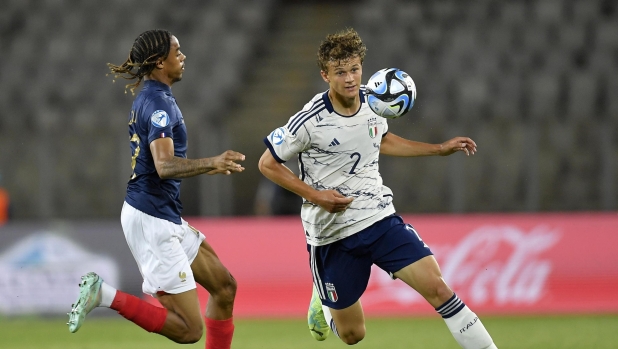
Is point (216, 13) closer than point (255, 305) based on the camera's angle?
No

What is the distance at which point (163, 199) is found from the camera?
6414mm

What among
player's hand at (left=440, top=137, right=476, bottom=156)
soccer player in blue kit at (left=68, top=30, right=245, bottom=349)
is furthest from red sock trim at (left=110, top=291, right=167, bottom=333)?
player's hand at (left=440, top=137, right=476, bottom=156)

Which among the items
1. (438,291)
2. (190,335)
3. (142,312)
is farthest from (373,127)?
(142,312)

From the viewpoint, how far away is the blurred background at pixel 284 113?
1197cm

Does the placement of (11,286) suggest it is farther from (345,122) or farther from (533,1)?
(533,1)

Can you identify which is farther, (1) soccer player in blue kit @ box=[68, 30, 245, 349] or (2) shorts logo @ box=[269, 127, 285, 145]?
(2) shorts logo @ box=[269, 127, 285, 145]

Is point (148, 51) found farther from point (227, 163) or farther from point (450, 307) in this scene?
point (450, 307)

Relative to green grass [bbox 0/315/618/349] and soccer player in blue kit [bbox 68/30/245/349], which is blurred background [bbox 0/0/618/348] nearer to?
green grass [bbox 0/315/618/349]

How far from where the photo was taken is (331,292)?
6.82 m

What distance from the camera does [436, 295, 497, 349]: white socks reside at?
19.6ft

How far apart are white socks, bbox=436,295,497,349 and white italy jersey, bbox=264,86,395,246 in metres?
0.85

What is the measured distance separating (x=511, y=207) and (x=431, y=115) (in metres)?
2.12

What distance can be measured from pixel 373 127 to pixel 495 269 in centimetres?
537

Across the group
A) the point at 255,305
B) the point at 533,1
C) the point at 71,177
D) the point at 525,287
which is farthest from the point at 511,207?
the point at 71,177
